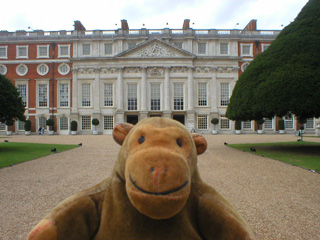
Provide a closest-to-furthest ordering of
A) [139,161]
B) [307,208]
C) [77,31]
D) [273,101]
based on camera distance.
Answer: [139,161] < [307,208] < [273,101] < [77,31]

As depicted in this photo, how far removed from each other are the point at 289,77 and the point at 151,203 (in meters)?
9.54

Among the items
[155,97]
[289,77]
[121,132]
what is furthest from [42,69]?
[121,132]

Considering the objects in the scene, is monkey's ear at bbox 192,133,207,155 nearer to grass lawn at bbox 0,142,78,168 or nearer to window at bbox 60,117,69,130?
grass lawn at bbox 0,142,78,168

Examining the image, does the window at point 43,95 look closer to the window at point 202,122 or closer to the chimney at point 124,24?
the chimney at point 124,24

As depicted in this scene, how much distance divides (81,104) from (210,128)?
16.1 metres

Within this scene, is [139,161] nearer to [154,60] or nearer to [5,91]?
[5,91]

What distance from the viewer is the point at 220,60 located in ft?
90.3

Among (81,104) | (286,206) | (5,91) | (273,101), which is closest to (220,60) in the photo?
(81,104)

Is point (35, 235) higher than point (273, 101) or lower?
lower

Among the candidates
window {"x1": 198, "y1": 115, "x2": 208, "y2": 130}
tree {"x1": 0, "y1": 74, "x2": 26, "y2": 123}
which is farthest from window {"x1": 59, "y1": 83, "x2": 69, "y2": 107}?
tree {"x1": 0, "y1": 74, "x2": 26, "y2": 123}

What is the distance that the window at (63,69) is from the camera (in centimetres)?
2805

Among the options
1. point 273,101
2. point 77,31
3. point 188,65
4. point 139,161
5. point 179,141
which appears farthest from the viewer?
point 77,31

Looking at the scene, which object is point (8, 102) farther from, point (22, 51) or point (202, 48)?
point (202, 48)

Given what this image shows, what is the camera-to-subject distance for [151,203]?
1078mm
